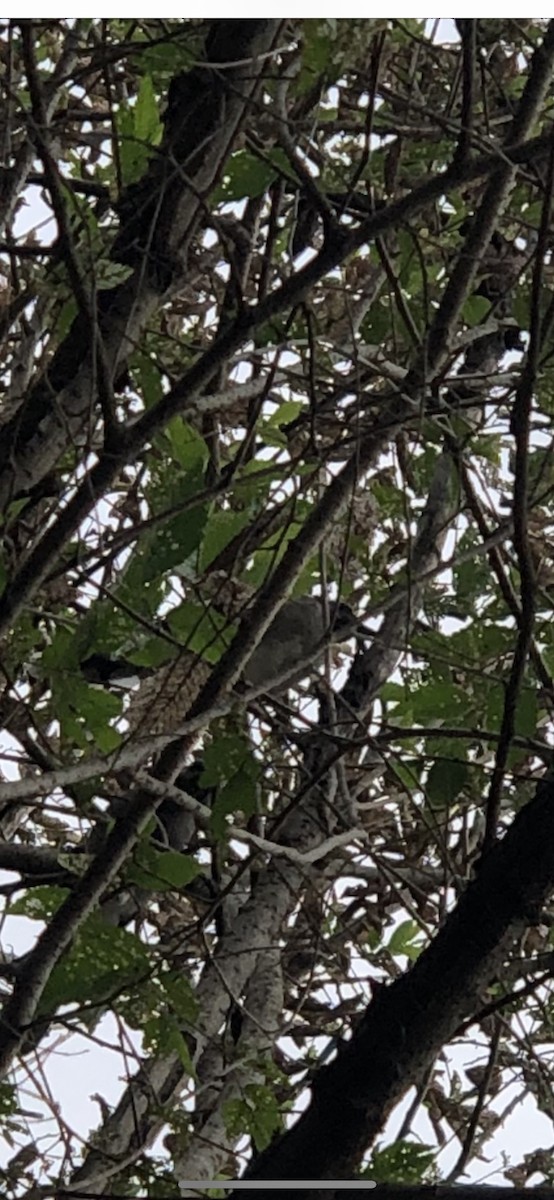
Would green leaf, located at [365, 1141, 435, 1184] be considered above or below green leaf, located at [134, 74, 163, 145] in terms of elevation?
below

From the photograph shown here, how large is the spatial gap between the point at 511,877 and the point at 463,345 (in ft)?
2.37

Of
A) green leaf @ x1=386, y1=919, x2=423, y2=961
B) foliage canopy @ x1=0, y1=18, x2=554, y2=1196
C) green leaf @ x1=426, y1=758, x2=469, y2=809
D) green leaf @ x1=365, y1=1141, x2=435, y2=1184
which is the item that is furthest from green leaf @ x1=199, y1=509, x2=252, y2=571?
green leaf @ x1=386, y1=919, x2=423, y2=961

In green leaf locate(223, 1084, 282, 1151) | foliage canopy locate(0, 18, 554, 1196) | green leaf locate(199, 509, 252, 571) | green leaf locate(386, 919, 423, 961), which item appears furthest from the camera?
green leaf locate(386, 919, 423, 961)

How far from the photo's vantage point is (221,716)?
1178 mm

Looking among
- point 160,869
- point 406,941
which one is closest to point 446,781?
point 160,869

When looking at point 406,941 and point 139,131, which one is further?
point 406,941

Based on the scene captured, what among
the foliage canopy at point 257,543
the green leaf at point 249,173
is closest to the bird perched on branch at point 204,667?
the foliage canopy at point 257,543

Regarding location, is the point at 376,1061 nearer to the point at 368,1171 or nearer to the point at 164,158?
the point at 368,1171

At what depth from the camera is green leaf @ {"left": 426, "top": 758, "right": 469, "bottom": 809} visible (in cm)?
111

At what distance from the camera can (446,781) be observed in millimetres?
1113

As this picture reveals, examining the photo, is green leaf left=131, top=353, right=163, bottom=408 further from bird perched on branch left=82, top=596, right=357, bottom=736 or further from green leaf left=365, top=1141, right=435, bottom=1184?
green leaf left=365, top=1141, right=435, bottom=1184

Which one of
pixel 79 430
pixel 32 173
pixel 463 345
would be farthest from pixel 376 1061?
pixel 32 173

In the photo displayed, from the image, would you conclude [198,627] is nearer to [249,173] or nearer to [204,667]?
[204,667]

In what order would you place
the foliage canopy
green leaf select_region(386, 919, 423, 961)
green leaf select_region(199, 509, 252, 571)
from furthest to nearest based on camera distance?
green leaf select_region(386, 919, 423, 961)
green leaf select_region(199, 509, 252, 571)
the foliage canopy
